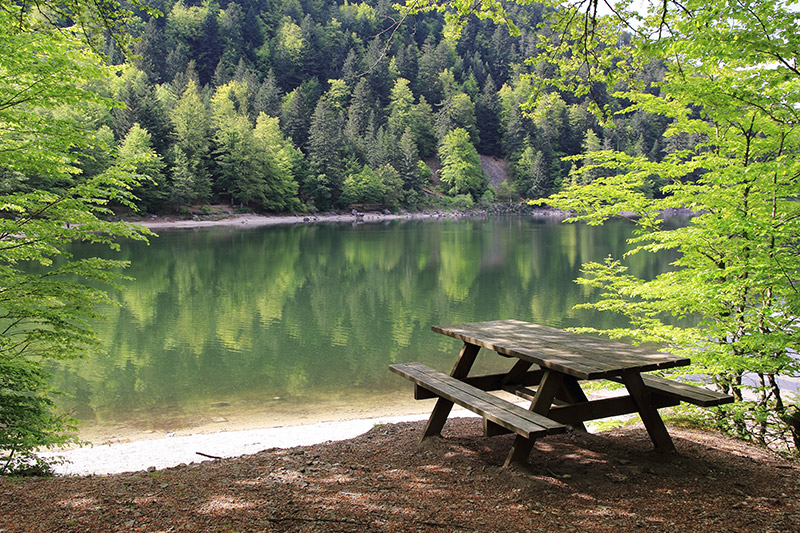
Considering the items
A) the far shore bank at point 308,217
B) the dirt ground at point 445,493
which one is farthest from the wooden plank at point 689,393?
the far shore bank at point 308,217

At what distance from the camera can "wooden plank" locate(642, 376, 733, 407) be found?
399 centimetres

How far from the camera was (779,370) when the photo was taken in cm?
461

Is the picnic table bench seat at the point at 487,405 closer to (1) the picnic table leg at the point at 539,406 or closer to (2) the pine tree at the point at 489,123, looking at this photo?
(1) the picnic table leg at the point at 539,406

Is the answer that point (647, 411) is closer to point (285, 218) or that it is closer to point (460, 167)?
point (285, 218)

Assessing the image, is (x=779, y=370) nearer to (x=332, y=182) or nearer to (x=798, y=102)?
(x=798, y=102)

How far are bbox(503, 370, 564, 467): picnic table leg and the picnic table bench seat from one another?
0.13 metres

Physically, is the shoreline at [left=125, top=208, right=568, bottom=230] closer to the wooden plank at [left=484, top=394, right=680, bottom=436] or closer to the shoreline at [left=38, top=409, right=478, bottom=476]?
the shoreline at [left=38, top=409, right=478, bottom=476]

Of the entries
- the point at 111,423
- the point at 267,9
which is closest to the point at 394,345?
the point at 111,423

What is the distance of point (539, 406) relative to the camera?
3.96m

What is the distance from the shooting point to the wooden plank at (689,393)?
→ 399cm

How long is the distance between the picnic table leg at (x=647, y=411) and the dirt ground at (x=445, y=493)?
0.10 metres

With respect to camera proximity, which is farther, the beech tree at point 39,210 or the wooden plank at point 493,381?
the wooden plank at point 493,381

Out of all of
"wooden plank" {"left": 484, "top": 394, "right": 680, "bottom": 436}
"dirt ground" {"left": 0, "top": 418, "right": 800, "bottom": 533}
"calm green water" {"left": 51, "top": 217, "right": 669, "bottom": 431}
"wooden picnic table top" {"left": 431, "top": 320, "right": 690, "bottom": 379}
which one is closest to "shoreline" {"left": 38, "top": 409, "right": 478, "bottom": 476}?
"calm green water" {"left": 51, "top": 217, "right": 669, "bottom": 431}

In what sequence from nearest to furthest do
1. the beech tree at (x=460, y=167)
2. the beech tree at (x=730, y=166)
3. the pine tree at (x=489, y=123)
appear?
1. the beech tree at (x=730, y=166)
2. the beech tree at (x=460, y=167)
3. the pine tree at (x=489, y=123)
